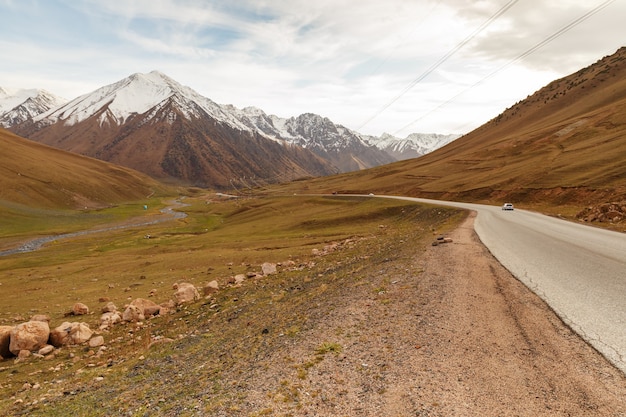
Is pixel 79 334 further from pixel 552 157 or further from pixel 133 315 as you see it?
pixel 552 157

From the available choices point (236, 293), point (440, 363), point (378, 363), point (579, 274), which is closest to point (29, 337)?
point (236, 293)

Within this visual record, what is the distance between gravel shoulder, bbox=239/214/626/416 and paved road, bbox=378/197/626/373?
53 cm

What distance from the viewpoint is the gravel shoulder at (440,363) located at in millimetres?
6977

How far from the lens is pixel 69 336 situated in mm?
18203

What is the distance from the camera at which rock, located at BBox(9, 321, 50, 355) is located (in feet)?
55.8

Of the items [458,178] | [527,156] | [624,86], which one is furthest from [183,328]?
[624,86]

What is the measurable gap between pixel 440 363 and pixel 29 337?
2010 cm

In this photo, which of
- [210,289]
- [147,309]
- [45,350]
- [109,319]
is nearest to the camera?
[45,350]

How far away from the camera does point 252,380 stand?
9.27 m

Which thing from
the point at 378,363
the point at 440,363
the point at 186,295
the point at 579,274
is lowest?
the point at 186,295

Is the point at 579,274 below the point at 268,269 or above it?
above

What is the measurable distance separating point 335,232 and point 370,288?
121ft

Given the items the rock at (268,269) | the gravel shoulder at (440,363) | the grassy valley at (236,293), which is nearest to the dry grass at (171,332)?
the grassy valley at (236,293)

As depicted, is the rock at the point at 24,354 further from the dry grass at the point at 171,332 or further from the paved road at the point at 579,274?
the paved road at the point at 579,274
